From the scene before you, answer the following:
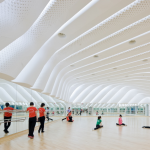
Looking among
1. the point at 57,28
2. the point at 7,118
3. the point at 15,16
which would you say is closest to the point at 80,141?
the point at 7,118

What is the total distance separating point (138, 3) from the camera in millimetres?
→ 6570

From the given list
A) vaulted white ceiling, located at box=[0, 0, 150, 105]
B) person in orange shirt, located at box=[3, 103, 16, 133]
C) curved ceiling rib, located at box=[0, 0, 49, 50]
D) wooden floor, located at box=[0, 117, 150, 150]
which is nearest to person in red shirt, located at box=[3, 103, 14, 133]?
person in orange shirt, located at box=[3, 103, 16, 133]

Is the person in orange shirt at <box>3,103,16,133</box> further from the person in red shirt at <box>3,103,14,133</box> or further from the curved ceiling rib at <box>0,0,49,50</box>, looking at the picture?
the curved ceiling rib at <box>0,0,49,50</box>

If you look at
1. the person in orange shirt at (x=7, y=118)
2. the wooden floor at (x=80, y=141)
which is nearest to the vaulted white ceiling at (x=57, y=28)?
the person in orange shirt at (x=7, y=118)

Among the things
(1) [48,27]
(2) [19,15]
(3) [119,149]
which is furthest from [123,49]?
(2) [19,15]

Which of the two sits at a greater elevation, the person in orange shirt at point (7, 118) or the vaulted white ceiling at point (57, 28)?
the vaulted white ceiling at point (57, 28)

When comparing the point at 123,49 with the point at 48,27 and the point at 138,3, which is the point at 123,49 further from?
the point at 48,27

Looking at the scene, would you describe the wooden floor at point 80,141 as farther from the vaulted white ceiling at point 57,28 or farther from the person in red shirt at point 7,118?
the vaulted white ceiling at point 57,28

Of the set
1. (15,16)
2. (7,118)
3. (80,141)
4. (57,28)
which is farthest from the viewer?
(7,118)

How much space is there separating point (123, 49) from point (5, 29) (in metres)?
8.74

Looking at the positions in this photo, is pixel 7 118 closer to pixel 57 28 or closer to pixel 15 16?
pixel 57 28

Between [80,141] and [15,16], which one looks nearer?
[15,16]

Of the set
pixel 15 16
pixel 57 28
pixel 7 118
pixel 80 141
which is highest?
pixel 57 28

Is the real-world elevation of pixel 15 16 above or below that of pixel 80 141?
above
